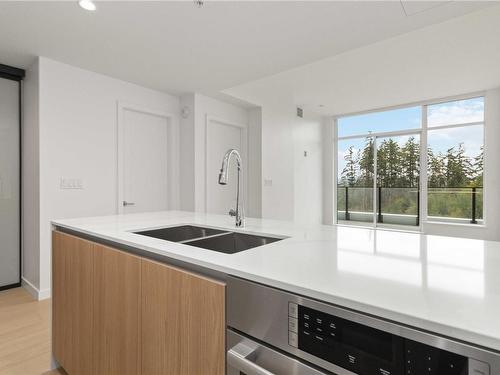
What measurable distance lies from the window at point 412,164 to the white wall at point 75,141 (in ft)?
16.1

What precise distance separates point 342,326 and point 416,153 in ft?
20.2

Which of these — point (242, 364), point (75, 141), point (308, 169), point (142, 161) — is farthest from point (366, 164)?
point (242, 364)

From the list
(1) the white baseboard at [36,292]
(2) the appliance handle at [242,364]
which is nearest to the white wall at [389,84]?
(1) the white baseboard at [36,292]

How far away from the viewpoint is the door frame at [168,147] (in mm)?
3580

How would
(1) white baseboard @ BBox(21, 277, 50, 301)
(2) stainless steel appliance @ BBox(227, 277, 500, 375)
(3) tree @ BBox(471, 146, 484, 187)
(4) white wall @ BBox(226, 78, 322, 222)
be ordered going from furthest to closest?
(3) tree @ BBox(471, 146, 484, 187)
(4) white wall @ BBox(226, 78, 322, 222)
(1) white baseboard @ BBox(21, 277, 50, 301)
(2) stainless steel appliance @ BBox(227, 277, 500, 375)

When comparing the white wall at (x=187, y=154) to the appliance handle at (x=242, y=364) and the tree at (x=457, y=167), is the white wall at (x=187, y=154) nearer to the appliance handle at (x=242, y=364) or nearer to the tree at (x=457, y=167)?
the appliance handle at (x=242, y=364)

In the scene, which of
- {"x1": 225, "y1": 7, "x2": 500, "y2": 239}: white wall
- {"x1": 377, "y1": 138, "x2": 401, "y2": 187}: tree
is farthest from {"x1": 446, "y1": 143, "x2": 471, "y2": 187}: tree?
{"x1": 377, "y1": 138, "x2": 401, "y2": 187}: tree

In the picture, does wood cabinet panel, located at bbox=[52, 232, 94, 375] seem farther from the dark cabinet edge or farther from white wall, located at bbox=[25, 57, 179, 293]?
the dark cabinet edge

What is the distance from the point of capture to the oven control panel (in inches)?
20.9

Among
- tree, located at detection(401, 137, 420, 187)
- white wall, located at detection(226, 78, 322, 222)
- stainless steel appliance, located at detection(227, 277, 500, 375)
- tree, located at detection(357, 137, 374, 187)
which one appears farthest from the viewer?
tree, located at detection(357, 137, 374, 187)

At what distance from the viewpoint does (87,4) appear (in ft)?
6.84

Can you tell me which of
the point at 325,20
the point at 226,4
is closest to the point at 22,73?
the point at 226,4

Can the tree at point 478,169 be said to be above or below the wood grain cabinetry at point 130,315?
above

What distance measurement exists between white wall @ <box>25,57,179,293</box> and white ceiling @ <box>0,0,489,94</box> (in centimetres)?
23
